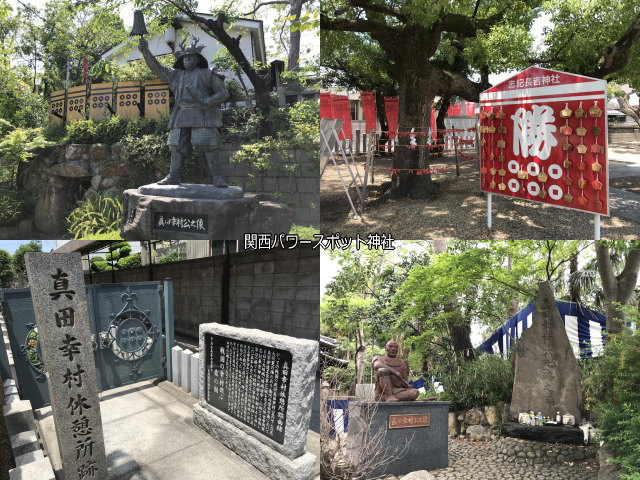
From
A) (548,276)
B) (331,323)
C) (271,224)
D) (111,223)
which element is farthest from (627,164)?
(111,223)

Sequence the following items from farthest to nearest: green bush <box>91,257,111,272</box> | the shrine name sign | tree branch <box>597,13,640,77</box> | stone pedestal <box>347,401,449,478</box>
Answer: green bush <box>91,257,111,272</box>, tree branch <box>597,13,640,77</box>, stone pedestal <box>347,401,449,478</box>, the shrine name sign

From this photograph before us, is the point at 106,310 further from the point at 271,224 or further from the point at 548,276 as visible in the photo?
the point at 548,276

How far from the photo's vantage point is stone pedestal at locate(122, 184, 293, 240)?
449 cm

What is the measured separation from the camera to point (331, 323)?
24.9 feet

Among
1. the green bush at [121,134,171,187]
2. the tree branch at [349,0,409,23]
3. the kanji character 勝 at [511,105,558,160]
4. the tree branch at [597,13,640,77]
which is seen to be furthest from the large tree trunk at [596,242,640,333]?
the green bush at [121,134,171,187]

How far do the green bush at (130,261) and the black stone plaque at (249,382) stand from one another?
1015cm

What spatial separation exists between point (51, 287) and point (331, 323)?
15.7ft

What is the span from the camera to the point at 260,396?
176 inches

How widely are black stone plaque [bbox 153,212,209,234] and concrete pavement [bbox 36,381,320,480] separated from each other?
7.36 ft

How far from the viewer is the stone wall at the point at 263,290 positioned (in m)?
6.71

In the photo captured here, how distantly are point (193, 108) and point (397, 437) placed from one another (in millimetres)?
4608

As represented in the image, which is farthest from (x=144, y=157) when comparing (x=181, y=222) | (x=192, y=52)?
(x=192, y=52)

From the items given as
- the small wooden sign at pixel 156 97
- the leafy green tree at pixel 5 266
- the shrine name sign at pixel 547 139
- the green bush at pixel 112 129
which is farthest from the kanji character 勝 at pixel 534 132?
the leafy green tree at pixel 5 266

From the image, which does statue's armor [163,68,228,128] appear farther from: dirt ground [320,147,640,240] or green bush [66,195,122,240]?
dirt ground [320,147,640,240]
